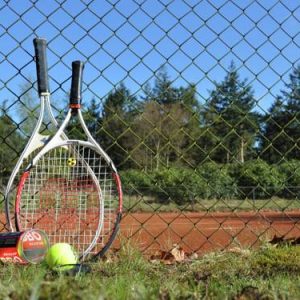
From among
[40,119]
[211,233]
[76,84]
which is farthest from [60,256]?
[211,233]

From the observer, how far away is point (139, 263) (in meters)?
2.97

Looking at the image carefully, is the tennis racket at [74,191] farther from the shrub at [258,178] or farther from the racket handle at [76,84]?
the shrub at [258,178]

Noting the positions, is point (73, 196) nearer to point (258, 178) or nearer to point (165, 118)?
point (165, 118)

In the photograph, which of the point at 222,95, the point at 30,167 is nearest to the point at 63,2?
the point at 30,167

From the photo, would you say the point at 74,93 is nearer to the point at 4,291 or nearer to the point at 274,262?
the point at 274,262

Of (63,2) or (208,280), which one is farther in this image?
(63,2)

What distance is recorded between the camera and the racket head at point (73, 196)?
127 inches

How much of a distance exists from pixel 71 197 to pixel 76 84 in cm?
61

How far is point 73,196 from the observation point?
3.38 metres

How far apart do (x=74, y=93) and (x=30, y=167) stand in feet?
1.52

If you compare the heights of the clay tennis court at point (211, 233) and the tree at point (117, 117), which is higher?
the tree at point (117, 117)

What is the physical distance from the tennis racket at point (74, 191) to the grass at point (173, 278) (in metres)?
0.19

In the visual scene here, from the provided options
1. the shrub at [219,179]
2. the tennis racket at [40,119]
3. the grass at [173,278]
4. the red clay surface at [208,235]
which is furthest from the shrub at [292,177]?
the tennis racket at [40,119]

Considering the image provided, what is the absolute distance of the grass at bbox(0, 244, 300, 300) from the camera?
5.03ft
